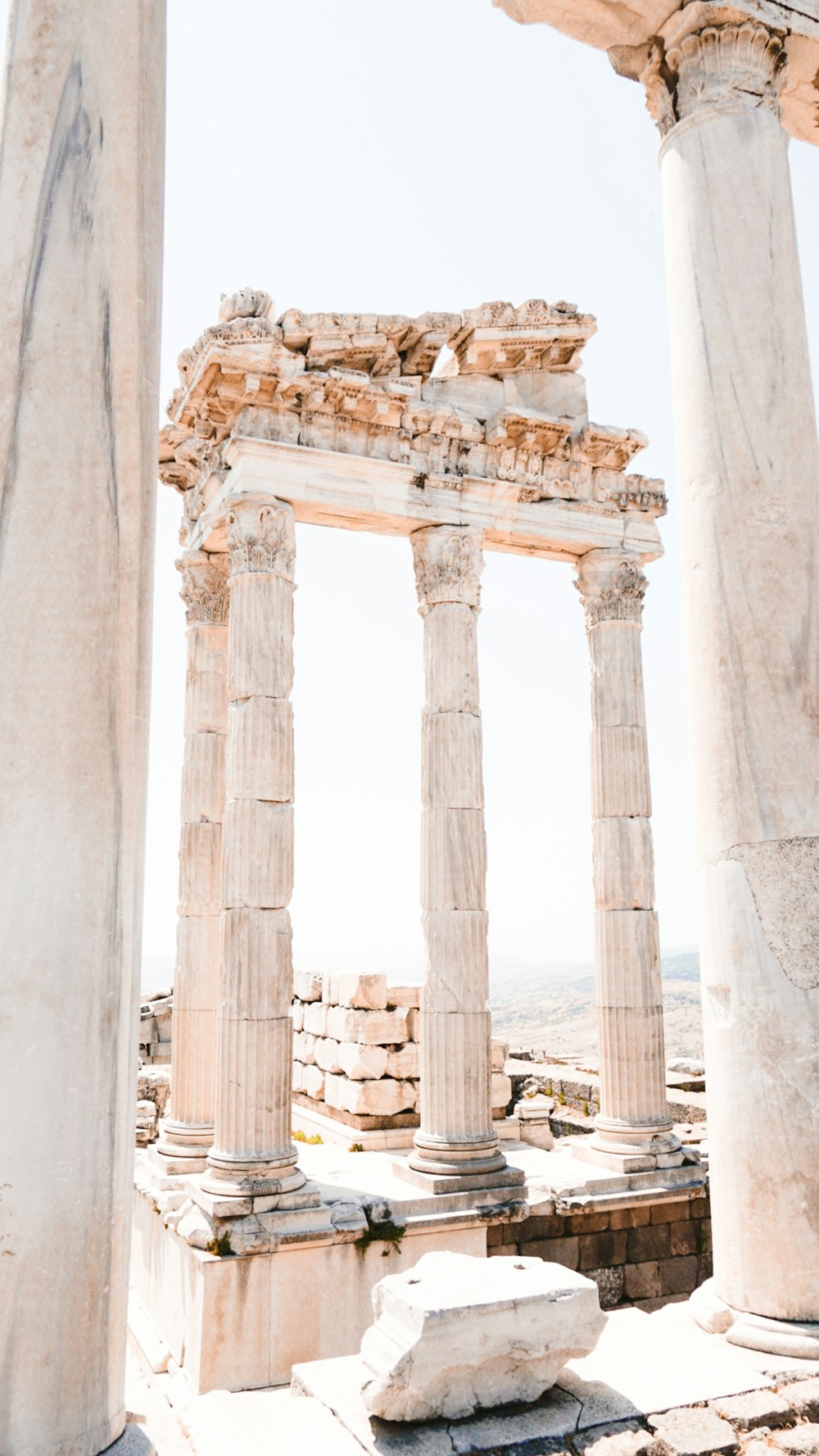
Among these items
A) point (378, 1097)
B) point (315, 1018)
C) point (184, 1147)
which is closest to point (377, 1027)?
point (378, 1097)

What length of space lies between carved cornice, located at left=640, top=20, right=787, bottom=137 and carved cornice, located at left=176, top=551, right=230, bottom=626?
8956 mm

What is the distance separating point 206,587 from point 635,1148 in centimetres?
882

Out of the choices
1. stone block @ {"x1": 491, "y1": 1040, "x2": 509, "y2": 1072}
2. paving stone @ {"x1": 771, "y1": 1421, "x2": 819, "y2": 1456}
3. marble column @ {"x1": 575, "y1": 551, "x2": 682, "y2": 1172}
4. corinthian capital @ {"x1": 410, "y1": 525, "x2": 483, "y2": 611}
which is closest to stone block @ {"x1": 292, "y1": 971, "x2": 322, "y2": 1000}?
stone block @ {"x1": 491, "y1": 1040, "x2": 509, "y2": 1072}

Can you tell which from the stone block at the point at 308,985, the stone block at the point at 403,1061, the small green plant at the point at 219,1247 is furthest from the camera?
the stone block at the point at 308,985

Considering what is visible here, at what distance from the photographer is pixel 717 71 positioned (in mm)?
6238

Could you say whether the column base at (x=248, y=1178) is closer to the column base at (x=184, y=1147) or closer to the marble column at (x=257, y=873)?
the marble column at (x=257, y=873)

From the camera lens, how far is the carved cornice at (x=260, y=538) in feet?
40.0

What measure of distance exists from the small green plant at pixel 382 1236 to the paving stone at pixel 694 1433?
6.47 meters

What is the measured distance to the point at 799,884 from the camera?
531 cm

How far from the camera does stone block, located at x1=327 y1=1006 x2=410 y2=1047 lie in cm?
1492

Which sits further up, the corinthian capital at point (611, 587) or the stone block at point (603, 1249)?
the corinthian capital at point (611, 587)

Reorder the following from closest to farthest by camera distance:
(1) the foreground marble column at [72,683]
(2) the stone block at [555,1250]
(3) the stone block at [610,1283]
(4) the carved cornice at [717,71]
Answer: (1) the foreground marble column at [72,683] → (4) the carved cornice at [717,71] → (2) the stone block at [555,1250] → (3) the stone block at [610,1283]

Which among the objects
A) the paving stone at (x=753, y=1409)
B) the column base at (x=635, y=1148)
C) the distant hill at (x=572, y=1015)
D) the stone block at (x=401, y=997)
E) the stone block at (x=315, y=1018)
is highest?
the stone block at (x=401, y=997)

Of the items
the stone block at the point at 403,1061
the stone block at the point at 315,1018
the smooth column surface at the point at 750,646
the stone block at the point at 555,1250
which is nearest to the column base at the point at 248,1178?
the stone block at the point at 555,1250
